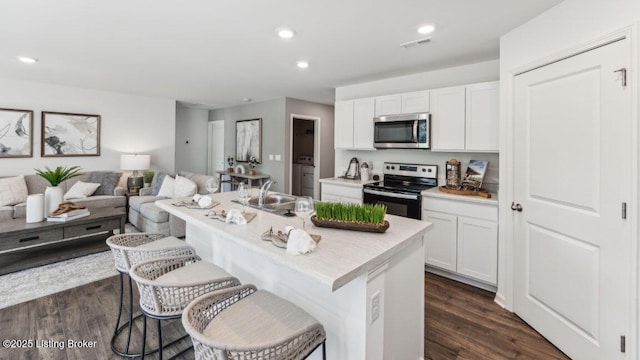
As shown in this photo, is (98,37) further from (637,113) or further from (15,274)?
(637,113)

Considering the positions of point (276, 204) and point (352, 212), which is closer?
point (352, 212)

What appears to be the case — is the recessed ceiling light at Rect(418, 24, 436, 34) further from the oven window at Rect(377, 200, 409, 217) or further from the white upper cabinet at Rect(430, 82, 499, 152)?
the oven window at Rect(377, 200, 409, 217)

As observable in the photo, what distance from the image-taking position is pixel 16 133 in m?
4.66

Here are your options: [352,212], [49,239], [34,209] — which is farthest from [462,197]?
[34,209]

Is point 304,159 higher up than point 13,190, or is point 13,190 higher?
point 304,159

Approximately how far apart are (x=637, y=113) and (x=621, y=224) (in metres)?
0.59

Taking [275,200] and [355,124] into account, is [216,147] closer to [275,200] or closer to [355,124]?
[355,124]

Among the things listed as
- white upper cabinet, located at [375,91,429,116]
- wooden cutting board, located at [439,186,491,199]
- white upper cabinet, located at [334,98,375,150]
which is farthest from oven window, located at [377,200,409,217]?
white upper cabinet, located at [375,91,429,116]

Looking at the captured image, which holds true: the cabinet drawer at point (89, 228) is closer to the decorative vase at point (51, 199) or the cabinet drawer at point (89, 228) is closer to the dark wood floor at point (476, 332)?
the decorative vase at point (51, 199)

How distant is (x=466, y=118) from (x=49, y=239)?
4732 millimetres

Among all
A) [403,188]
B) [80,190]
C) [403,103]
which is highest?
[403,103]

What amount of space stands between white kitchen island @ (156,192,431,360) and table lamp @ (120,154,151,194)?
3.99 metres

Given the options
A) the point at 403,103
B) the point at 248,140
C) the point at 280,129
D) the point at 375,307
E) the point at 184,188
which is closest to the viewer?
the point at 375,307

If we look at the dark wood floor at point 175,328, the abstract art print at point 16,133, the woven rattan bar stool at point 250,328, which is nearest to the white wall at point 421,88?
the dark wood floor at point 175,328
